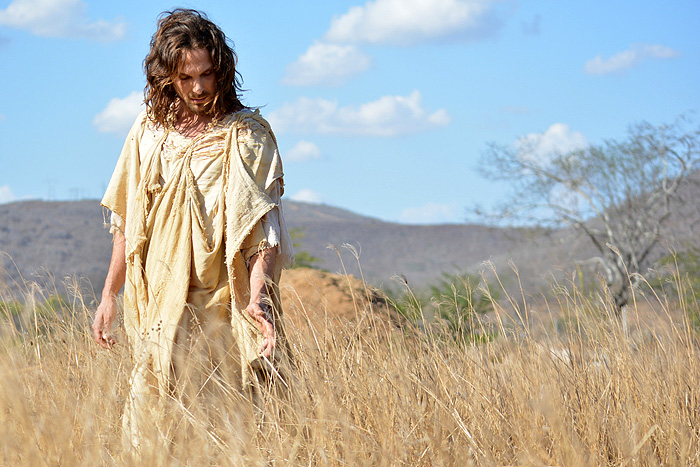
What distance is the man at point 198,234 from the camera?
240 centimetres

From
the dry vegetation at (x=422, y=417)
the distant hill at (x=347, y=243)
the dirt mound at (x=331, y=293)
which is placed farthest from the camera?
the distant hill at (x=347, y=243)

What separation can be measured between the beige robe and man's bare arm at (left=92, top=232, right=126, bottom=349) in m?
0.06

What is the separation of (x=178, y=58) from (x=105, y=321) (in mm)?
903

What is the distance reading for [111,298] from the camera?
8.46ft

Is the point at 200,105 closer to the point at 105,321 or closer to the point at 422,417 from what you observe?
the point at 105,321

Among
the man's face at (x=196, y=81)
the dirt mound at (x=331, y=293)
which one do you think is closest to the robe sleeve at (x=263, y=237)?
the man's face at (x=196, y=81)

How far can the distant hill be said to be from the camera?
523 inches

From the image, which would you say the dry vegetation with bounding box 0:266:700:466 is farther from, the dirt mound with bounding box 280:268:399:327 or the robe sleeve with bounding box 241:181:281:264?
the dirt mound with bounding box 280:268:399:327

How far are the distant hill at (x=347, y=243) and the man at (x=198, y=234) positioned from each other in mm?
334

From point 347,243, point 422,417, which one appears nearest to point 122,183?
point 347,243

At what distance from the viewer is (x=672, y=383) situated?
2709 millimetres

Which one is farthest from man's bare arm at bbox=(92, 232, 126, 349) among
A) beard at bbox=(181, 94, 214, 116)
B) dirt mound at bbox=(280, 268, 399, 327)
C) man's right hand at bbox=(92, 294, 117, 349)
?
dirt mound at bbox=(280, 268, 399, 327)

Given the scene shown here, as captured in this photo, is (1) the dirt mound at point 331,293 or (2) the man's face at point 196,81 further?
(1) the dirt mound at point 331,293

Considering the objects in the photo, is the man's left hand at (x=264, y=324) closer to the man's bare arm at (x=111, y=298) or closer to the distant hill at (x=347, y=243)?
the distant hill at (x=347, y=243)
